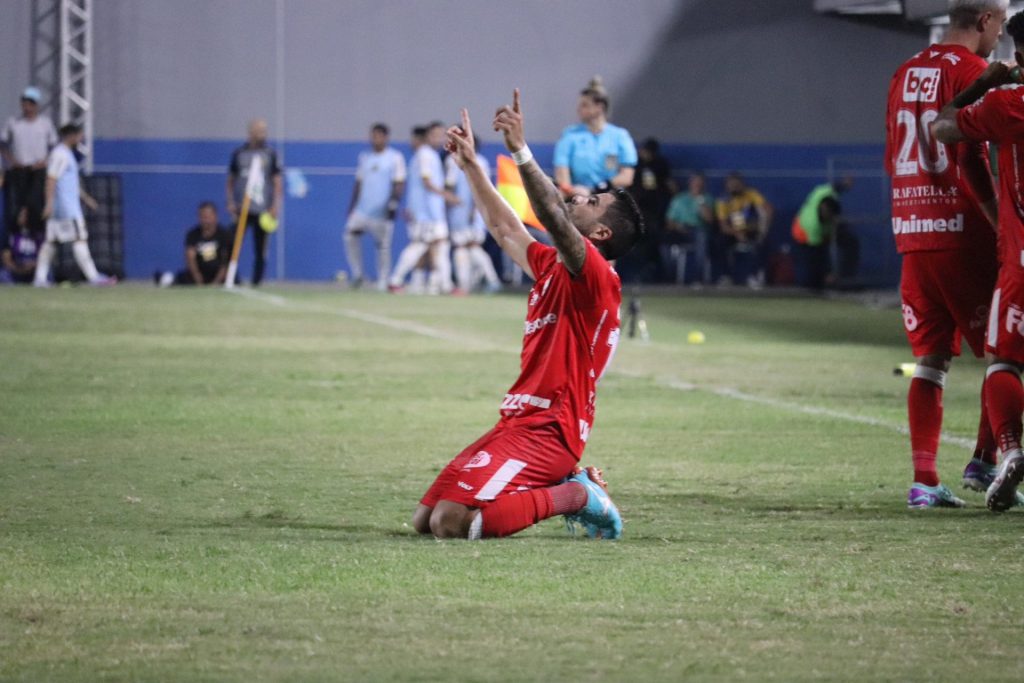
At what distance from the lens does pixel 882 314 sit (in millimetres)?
22078

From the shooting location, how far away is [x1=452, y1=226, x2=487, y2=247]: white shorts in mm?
26844

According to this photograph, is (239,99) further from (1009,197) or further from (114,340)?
(1009,197)

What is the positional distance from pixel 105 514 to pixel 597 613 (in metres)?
2.44

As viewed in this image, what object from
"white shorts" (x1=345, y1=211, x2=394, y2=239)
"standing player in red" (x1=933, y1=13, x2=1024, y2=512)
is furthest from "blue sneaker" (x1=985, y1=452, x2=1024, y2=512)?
"white shorts" (x1=345, y1=211, x2=394, y2=239)

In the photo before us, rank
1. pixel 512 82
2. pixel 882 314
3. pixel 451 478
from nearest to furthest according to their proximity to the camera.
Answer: pixel 451 478 → pixel 882 314 → pixel 512 82

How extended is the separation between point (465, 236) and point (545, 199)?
2106 cm

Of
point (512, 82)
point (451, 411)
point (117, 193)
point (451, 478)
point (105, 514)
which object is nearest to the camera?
point (451, 478)

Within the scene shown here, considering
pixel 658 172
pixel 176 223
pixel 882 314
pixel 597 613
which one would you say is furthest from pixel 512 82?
pixel 597 613

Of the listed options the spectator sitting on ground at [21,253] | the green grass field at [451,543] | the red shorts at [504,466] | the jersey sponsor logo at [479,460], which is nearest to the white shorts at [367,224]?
the spectator sitting on ground at [21,253]

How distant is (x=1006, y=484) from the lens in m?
6.63

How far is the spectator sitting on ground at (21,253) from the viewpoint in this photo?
26922mm

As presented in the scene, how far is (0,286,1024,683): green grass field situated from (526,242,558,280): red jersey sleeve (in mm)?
960

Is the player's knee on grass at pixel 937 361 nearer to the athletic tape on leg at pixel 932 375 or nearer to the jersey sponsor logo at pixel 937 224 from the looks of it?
the athletic tape on leg at pixel 932 375

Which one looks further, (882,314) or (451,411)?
(882,314)
